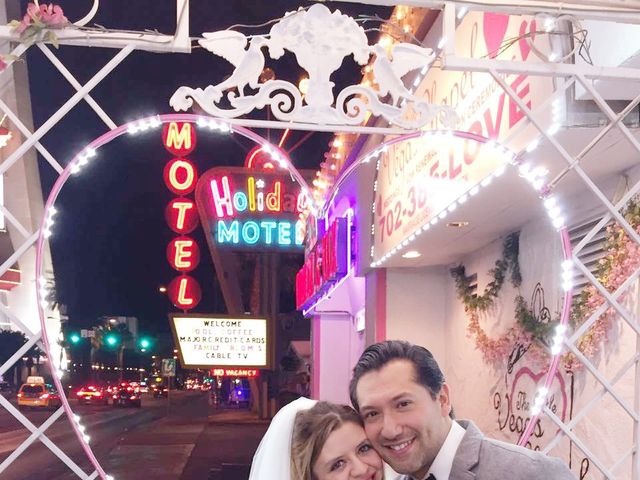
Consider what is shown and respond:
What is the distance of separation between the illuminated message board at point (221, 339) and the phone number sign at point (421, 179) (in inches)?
347

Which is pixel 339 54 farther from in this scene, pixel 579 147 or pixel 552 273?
pixel 552 273

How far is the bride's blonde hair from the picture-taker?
3016 mm

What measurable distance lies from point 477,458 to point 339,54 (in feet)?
6.95

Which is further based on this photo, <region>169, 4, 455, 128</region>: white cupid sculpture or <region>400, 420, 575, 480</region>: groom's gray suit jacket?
<region>169, 4, 455, 128</region>: white cupid sculpture

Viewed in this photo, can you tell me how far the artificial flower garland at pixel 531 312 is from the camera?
5.07 metres

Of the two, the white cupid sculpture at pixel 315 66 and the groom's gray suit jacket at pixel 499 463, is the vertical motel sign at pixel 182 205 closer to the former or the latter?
the white cupid sculpture at pixel 315 66

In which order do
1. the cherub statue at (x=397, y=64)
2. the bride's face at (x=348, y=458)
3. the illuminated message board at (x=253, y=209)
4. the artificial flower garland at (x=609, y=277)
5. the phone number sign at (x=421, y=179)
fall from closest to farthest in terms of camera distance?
1. the bride's face at (x=348, y=458)
2. the cherub statue at (x=397, y=64)
3. the artificial flower garland at (x=609, y=277)
4. the phone number sign at (x=421, y=179)
5. the illuminated message board at (x=253, y=209)

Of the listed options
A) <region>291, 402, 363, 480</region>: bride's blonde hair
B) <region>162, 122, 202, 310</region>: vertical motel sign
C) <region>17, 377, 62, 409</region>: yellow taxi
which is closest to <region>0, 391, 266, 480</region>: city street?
<region>17, 377, 62, 409</region>: yellow taxi

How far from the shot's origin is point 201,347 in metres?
17.9

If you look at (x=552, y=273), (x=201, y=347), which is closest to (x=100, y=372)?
(x=201, y=347)

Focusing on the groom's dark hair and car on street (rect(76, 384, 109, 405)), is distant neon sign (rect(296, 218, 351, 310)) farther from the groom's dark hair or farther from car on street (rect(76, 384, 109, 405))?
car on street (rect(76, 384, 109, 405))

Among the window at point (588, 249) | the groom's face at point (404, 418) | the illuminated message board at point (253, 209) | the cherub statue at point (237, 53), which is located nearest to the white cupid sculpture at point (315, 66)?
the cherub statue at point (237, 53)

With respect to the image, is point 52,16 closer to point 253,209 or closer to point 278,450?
point 278,450

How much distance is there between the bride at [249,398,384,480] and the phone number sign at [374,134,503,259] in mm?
2130
